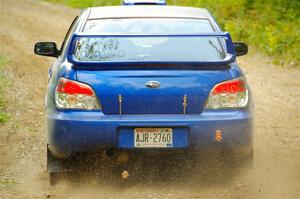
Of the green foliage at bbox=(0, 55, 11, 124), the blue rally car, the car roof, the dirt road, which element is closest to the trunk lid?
the blue rally car

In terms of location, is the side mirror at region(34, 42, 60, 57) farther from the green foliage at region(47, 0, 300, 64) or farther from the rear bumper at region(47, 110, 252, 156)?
the green foliage at region(47, 0, 300, 64)

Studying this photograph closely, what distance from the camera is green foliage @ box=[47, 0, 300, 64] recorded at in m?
14.3

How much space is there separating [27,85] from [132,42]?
552 cm

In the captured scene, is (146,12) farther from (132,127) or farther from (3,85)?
(3,85)

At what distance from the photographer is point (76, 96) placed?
204 inches

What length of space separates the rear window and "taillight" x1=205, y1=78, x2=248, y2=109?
0.99ft

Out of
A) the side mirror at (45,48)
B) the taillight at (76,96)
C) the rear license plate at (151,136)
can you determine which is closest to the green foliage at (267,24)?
the side mirror at (45,48)

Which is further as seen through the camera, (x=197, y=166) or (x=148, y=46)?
(x=197, y=166)

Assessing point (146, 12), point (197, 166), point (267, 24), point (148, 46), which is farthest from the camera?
point (267, 24)

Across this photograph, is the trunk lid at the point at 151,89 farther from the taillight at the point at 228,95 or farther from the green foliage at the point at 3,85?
the green foliage at the point at 3,85

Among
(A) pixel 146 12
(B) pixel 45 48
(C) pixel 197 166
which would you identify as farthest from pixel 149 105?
(B) pixel 45 48

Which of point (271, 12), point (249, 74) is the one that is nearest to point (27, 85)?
point (249, 74)

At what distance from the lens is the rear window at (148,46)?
17.6 ft

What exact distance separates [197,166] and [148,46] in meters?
1.21
